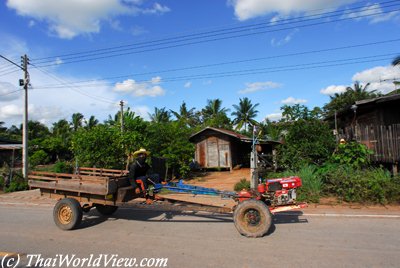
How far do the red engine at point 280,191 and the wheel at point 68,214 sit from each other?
403cm

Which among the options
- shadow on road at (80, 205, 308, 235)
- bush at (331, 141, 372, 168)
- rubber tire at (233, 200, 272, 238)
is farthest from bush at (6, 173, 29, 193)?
bush at (331, 141, 372, 168)

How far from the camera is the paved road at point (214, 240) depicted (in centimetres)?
502

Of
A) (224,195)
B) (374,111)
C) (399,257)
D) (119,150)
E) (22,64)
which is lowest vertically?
(399,257)

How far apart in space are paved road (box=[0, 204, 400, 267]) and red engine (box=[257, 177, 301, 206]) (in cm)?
62

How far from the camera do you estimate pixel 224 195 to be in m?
6.85

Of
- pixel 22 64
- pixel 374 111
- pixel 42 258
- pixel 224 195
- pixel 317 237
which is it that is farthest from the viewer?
pixel 22 64

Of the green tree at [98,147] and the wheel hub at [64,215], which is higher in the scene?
the green tree at [98,147]

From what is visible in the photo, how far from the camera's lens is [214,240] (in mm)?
6090

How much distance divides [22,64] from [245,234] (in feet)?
60.6

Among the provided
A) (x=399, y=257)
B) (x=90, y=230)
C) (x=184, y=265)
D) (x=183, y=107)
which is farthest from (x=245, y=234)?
(x=183, y=107)

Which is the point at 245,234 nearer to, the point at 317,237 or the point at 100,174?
the point at 317,237

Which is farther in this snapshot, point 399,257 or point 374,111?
point 374,111

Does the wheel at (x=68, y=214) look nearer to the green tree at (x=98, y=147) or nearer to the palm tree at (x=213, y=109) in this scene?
the green tree at (x=98, y=147)

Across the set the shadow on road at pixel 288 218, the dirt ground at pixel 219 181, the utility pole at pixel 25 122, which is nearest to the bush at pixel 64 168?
→ the utility pole at pixel 25 122
